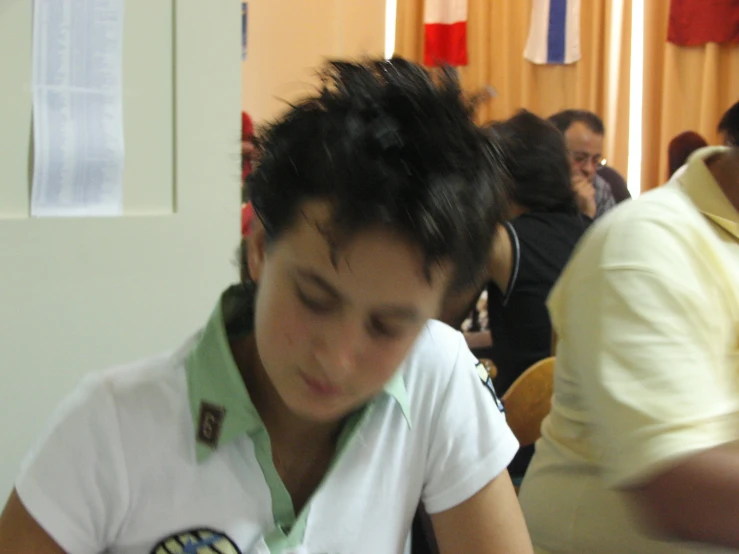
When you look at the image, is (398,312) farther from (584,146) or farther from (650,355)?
(584,146)

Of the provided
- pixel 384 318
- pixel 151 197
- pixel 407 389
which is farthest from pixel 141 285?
pixel 384 318

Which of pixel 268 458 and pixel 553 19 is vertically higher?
pixel 553 19

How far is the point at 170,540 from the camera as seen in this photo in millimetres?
733

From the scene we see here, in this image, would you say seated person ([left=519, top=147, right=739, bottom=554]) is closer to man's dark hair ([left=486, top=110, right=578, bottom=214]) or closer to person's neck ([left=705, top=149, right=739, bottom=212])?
person's neck ([left=705, top=149, right=739, bottom=212])

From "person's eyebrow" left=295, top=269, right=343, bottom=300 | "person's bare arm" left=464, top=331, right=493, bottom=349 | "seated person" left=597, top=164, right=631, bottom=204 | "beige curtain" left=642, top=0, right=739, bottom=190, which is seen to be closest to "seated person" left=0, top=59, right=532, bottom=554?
"person's eyebrow" left=295, top=269, right=343, bottom=300

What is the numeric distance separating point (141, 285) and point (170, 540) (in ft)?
2.31

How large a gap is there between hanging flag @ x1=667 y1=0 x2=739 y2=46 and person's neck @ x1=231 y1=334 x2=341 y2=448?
3.27 m

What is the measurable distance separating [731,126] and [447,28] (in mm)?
3158

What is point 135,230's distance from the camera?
1343 mm

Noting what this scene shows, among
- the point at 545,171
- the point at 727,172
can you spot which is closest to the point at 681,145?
the point at 545,171

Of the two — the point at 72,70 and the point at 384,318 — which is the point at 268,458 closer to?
the point at 384,318

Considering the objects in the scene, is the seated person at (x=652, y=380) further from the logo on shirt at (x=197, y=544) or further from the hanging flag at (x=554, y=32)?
the hanging flag at (x=554, y=32)

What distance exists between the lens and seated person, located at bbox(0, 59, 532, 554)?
687mm

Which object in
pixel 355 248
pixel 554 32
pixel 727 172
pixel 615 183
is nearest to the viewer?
pixel 355 248
